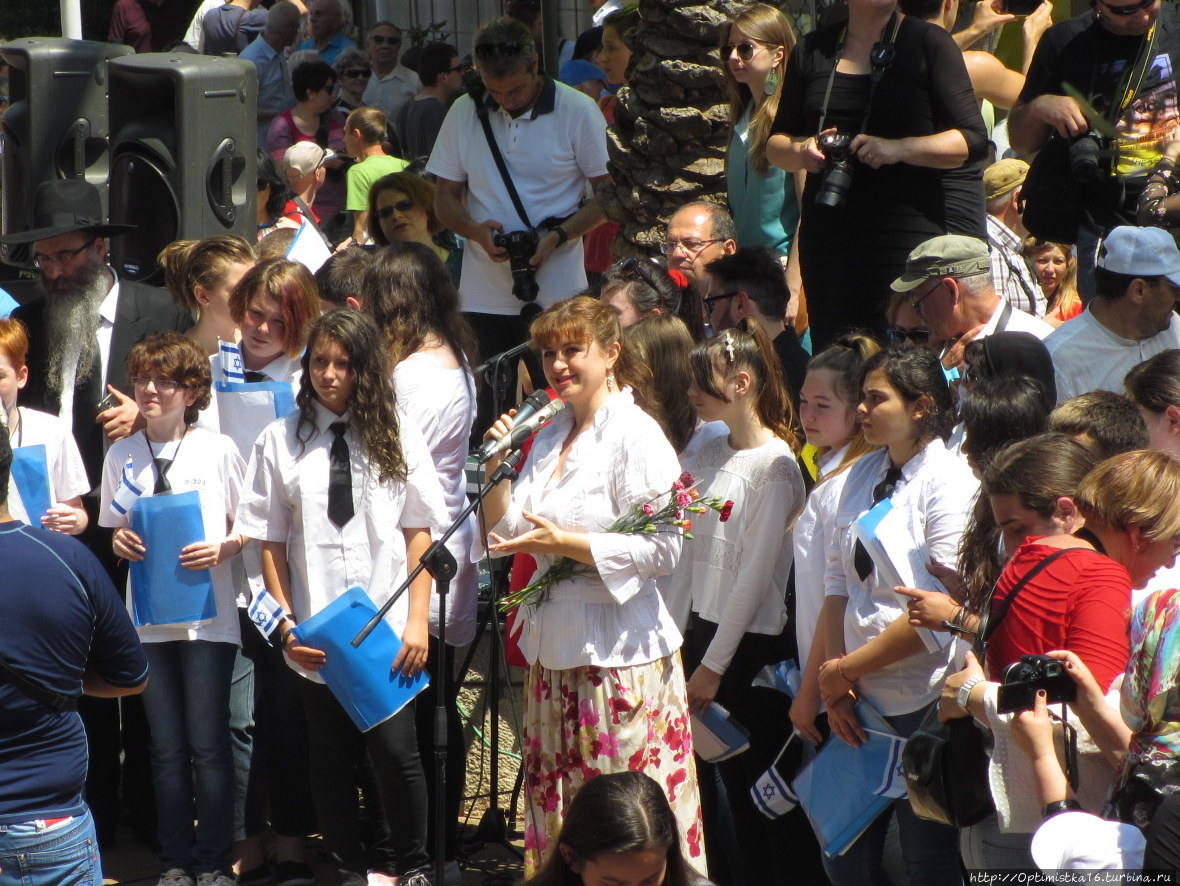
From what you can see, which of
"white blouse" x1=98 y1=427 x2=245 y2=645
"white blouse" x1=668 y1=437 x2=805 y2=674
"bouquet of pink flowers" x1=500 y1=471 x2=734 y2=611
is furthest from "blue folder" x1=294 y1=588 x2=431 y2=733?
"white blouse" x1=668 y1=437 x2=805 y2=674

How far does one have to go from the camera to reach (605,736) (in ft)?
13.5

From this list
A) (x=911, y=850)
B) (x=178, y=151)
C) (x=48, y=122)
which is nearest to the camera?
(x=911, y=850)

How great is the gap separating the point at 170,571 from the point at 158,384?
0.62 metres

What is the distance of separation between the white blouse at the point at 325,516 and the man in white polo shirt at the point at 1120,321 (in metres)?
1.97

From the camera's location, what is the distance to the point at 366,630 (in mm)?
4090

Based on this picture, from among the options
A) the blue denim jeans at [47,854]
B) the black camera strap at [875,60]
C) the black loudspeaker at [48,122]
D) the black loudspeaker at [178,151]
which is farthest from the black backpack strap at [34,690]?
the black loudspeaker at [48,122]

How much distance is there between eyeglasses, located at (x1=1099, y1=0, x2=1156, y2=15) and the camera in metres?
4.65

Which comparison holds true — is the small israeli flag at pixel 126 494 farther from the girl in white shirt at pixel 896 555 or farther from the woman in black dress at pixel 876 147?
the woman in black dress at pixel 876 147

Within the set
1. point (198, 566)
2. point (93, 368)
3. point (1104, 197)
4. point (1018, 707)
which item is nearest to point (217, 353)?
point (93, 368)

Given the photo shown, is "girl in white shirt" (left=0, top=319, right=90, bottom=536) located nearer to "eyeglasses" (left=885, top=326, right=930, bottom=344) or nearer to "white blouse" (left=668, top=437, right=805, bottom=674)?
"white blouse" (left=668, top=437, right=805, bottom=674)

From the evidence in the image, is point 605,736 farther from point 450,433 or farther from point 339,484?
point 450,433

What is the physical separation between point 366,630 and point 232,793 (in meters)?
1.13

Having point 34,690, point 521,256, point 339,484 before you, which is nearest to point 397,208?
point 521,256

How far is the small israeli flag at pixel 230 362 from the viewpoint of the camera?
4.96 meters
